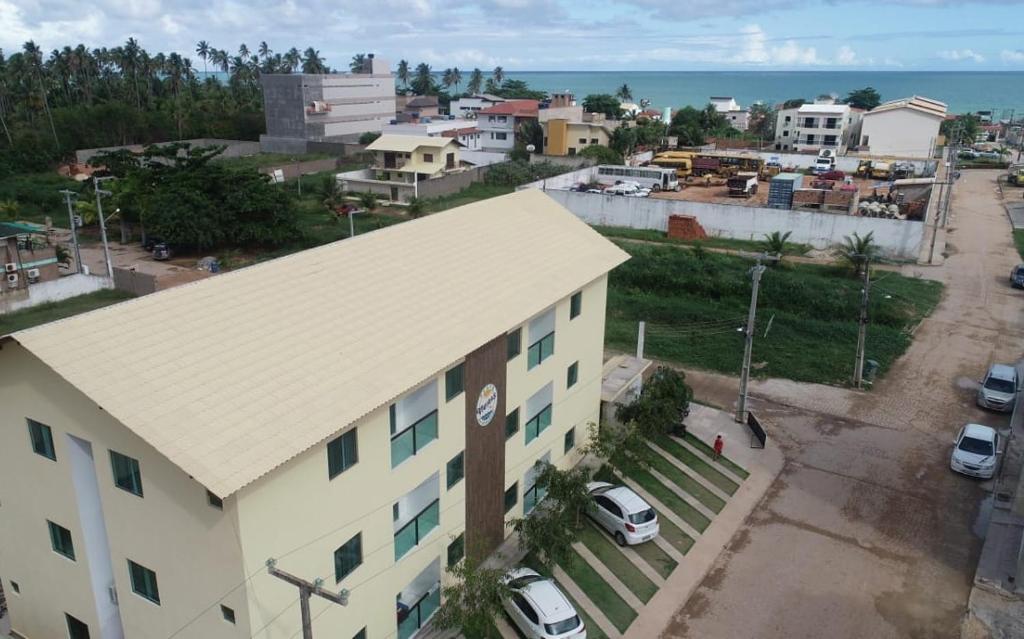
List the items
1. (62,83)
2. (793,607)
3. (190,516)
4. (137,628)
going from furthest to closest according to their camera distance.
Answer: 1. (62,83)
2. (793,607)
3. (137,628)
4. (190,516)

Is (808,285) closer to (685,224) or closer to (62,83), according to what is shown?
(685,224)

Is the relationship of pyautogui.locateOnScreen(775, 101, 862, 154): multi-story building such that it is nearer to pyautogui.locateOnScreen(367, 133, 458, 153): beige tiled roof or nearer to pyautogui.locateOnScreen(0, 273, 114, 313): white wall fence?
pyautogui.locateOnScreen(367, 133, 458, 153): beige tiled roof

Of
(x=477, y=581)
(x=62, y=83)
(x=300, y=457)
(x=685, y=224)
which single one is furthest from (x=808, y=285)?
(x=62, y=83)

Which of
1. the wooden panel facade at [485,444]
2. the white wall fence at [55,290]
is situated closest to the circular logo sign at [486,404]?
the wooden panel facade at [485,444]

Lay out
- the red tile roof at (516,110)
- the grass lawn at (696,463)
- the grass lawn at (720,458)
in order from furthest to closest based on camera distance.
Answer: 1. the red tile roof at (516,110)
2. the grass lawn at (720,458)
3. the grass lawn at (696,463)

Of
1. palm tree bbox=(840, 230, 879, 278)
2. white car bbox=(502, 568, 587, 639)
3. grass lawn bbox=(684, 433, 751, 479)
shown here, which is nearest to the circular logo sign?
white car bbox=(502, 568, 587, 639)

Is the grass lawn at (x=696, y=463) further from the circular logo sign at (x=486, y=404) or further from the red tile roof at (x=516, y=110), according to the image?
the red tile roof at (x=516, y=110)

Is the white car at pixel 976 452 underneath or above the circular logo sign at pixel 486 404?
underneath
